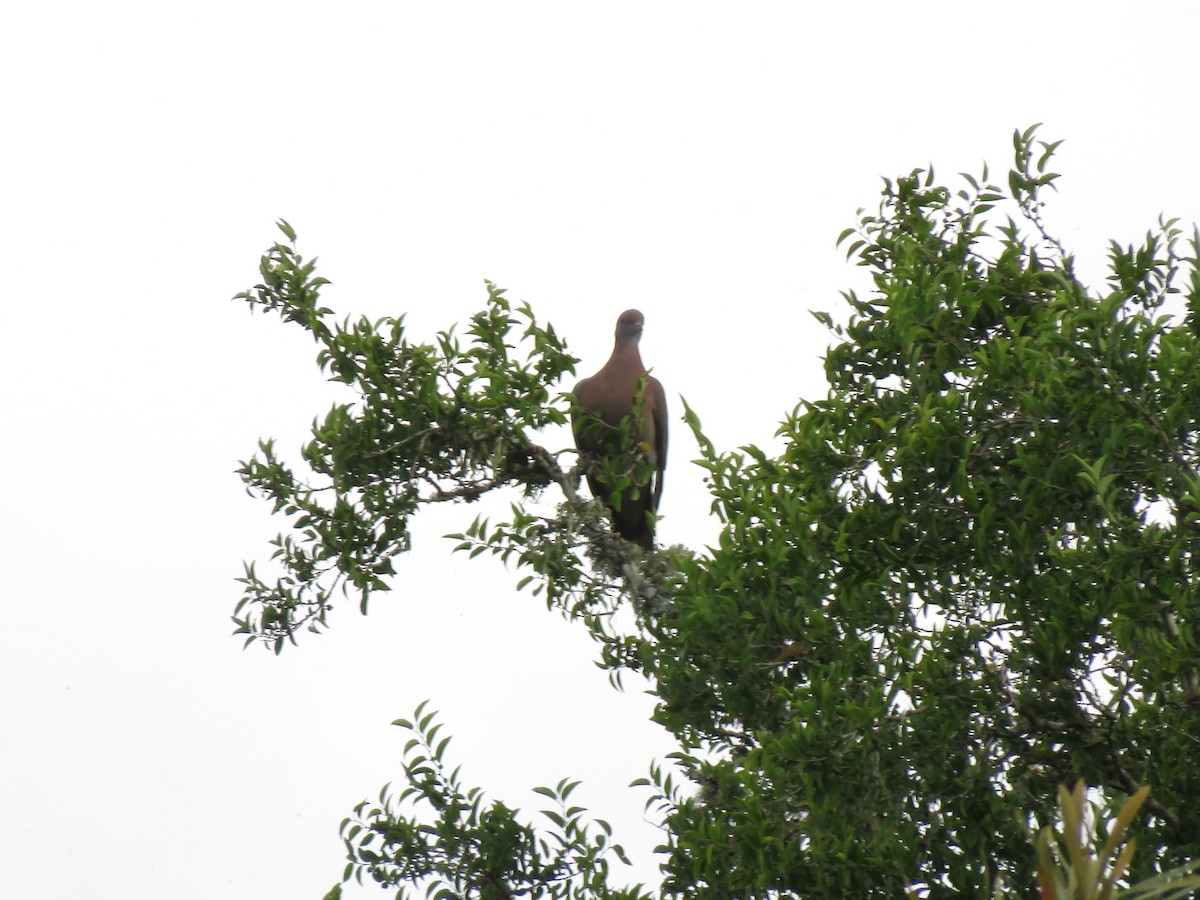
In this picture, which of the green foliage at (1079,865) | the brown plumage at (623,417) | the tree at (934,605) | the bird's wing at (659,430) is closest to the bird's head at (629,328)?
the brown plumage at (623,417)

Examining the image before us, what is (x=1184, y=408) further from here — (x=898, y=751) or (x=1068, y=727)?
(x=898, y=751)

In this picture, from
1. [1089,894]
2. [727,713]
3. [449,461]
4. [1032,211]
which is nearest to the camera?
[1089,894]

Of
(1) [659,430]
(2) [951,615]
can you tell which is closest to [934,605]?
(2) [951,615]

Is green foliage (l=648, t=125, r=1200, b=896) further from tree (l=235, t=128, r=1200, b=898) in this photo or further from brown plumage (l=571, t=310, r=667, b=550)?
brown plumage (l=571, t=310, r=667, b=550)

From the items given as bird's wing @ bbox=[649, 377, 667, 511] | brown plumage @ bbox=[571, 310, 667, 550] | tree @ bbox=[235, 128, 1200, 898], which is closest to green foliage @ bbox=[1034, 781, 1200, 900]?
tree @ bbox=[235, 128, 1200, 898]

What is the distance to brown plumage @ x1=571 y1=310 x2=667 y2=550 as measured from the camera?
4.80 metres

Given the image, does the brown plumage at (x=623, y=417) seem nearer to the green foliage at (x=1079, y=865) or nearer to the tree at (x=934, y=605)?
the tree at (x=934, y=605)

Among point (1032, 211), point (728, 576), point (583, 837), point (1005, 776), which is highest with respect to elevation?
point (1032, 211)

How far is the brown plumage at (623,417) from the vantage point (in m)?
4.80

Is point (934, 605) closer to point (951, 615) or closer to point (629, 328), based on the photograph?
point (951, 615)

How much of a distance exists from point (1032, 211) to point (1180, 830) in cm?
168

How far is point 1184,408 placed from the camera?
287 centimetres

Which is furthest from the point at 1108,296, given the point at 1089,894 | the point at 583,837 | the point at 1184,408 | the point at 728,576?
the point at 583,837

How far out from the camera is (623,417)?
194 inches
